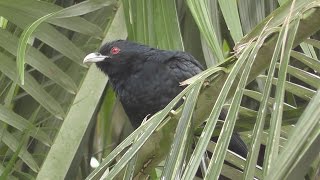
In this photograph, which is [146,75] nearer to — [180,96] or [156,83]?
[156,83]

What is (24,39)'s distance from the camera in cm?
162

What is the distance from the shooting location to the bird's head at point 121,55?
300cm

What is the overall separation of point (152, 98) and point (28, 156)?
679 millimetres

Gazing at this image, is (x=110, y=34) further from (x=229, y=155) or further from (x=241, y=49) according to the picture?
(x=241, y=49)

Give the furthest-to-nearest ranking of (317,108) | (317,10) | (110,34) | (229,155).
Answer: (110,34), (229,155), (317,10), (317,108)

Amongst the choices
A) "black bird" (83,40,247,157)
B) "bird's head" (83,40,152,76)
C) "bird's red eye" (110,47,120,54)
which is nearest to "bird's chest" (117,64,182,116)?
"black bird" (83,40,247,157)

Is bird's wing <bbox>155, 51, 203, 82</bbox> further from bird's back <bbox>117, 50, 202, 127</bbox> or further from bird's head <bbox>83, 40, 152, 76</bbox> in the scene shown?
bird's head <bbox>83, 40, 152, 76</bbox>

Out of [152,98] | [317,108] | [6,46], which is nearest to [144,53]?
[152,98]

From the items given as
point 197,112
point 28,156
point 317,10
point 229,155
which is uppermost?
point 317,10

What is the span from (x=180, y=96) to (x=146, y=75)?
1.62 metres

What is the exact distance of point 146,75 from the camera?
9.45ft

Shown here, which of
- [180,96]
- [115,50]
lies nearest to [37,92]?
[115,50]

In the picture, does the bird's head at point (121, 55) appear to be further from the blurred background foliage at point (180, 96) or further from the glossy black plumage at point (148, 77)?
the blurred background foliage at point (180, 96)

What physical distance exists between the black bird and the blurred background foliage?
0.11 m
